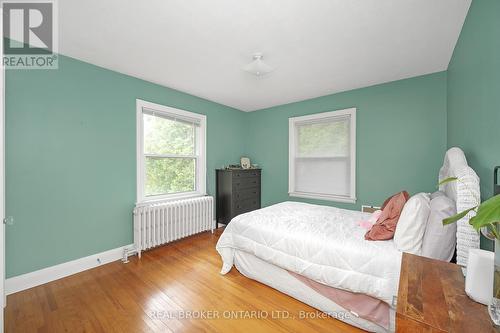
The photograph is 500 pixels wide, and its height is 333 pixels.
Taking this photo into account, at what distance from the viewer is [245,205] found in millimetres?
4121

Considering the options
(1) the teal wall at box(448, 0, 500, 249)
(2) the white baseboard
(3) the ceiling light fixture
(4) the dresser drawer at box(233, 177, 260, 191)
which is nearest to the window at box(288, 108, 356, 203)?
(4) the dresser drawer at box(233, 177, 260, 191)

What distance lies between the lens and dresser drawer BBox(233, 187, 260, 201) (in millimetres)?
3938

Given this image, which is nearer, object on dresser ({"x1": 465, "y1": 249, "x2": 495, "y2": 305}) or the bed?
object on dresser ({"x1": 465, "y1": 249, "x2": 495, "y2": 305})

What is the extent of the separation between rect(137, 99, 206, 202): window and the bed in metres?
1.48

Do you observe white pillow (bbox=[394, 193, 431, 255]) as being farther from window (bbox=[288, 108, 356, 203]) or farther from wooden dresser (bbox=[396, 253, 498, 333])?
window (bbox=[288, 108, 356, 203])

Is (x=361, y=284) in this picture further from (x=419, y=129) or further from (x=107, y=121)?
(x=107, y=121)

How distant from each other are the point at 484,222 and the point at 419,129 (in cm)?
286

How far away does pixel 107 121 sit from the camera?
2.66 m

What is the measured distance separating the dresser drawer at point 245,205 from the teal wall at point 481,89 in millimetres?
3141

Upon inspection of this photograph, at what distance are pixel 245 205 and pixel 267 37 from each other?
9.75 ft

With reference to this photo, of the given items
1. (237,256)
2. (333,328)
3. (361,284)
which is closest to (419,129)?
(361,284)

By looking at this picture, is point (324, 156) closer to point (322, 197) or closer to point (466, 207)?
point (322, 197)

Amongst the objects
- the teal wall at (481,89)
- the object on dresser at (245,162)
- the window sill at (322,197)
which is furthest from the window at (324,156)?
the teal wall at (481,89)

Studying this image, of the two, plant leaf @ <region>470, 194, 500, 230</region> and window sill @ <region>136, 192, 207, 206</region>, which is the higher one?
plant leaf @ <region>470, 194, 500, 230</region>
